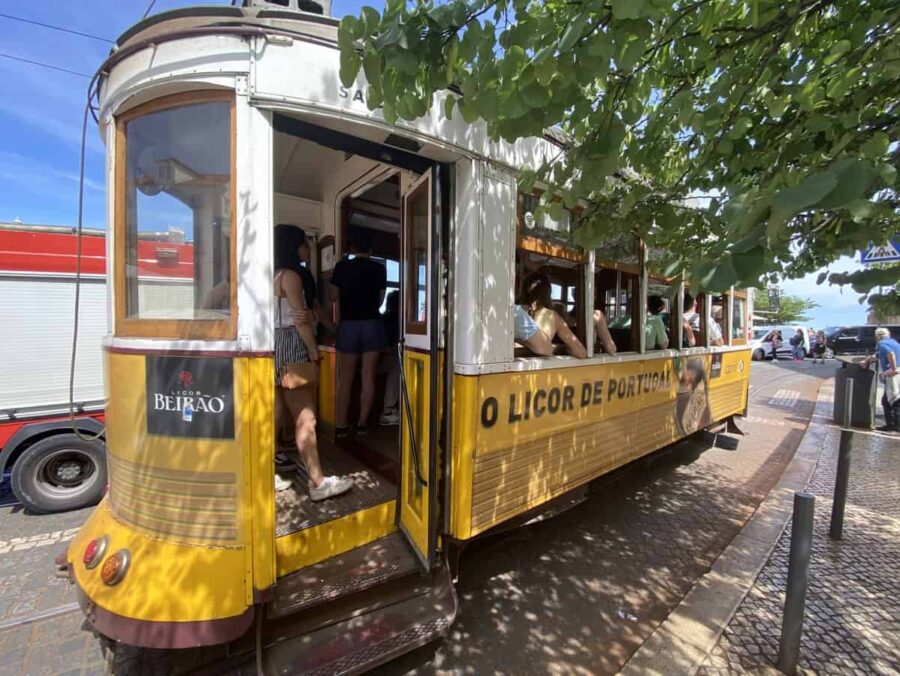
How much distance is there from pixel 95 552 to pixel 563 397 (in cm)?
254

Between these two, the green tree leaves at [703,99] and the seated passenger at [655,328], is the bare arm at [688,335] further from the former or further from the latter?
the green tree leaves at [703,99]

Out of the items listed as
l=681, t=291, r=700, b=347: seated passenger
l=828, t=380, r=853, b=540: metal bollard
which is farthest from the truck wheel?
l=828, t=380, r=853, b=540: metal bollard

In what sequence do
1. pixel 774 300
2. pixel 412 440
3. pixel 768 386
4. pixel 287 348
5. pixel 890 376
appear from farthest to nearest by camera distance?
pixel 768 386 → pixel 890 376 → pixel 774 300 → pixel 287 348 → pixel 412 440

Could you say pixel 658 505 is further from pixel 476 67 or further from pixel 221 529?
pixel 476 67

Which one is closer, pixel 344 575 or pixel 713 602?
pixel 344 575

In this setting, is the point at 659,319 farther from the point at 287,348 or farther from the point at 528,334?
the point at 287,348

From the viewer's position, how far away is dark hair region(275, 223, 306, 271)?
2688mm

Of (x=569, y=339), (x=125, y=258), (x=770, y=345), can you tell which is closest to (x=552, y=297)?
(x=569, y=339)

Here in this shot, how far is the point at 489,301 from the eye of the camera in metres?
2.38

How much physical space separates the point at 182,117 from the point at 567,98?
163cm

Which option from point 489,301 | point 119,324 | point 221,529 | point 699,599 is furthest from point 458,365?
point 699,599

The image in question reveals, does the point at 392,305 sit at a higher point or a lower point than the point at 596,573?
higher

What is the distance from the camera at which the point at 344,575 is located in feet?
7.21

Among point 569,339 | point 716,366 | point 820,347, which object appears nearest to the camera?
point 569,339
